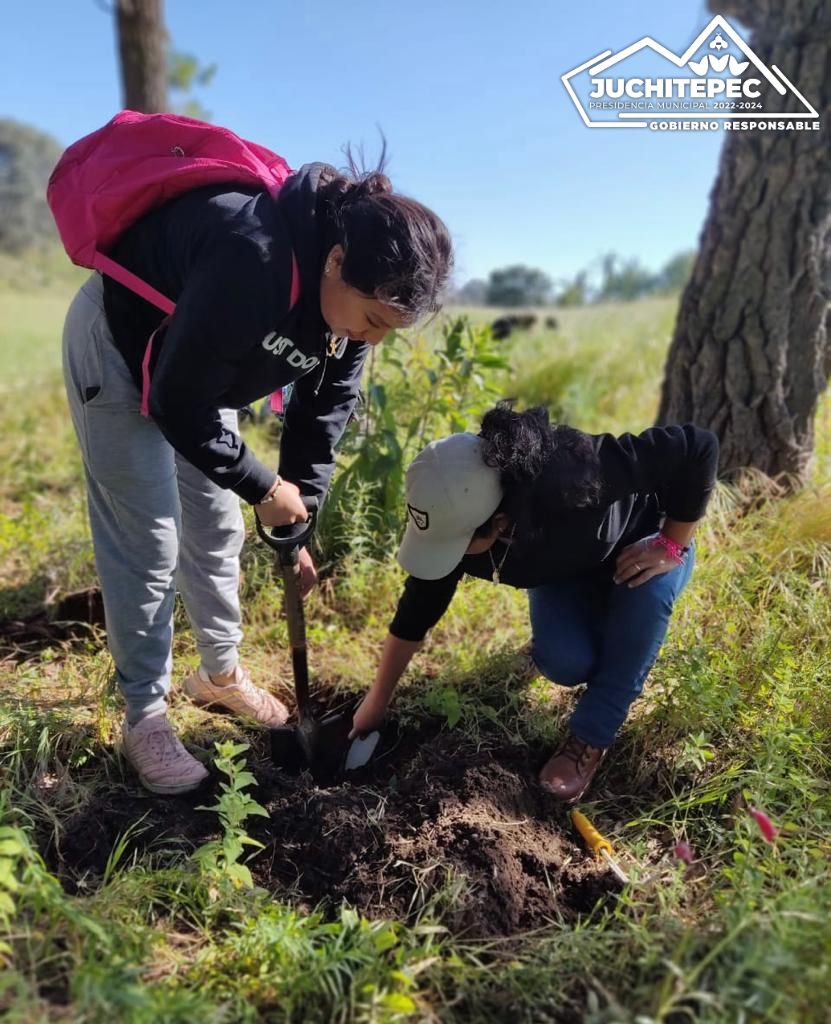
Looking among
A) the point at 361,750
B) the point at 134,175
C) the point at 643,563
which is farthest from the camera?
the point at 361,750

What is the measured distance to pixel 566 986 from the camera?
1323 mm

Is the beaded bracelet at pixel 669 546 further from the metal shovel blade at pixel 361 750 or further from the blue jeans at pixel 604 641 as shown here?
the metal shovel blade at pixel 361 750

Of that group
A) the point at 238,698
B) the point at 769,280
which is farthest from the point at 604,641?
the point at 769,280

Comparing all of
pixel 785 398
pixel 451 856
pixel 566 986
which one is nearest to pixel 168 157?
pixel 451 856

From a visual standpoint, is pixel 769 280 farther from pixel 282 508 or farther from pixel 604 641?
pixel 282 508

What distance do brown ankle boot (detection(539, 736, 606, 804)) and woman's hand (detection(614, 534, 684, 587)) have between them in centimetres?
46

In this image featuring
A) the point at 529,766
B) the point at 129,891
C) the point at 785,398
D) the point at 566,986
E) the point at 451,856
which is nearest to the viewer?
the point at 566,986

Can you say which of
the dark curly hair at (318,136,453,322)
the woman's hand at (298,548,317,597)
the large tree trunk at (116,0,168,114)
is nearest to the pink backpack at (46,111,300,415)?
Answer: the dark curly hair at (318,136,453,322)

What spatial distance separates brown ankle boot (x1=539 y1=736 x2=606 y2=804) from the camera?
6.30 feet

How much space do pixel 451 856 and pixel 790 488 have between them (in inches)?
93.3

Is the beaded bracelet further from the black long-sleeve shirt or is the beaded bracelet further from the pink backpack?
the pink backpack

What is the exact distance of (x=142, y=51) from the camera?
17.1 ft

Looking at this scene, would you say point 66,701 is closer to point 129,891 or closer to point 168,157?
point 129,891

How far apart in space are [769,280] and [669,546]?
5.66ft
